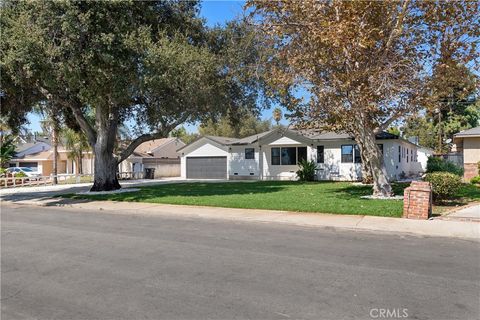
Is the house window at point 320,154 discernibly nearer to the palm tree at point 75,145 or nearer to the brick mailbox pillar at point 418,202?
the brick mailbox pillar at point 418,202

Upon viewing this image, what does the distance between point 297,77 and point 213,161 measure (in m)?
20.9

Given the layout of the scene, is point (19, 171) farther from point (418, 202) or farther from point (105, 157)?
point (418, 202)

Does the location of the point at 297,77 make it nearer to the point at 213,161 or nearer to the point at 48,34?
the point at 48,34

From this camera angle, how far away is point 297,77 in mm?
13898

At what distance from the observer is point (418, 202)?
10812 millimetres

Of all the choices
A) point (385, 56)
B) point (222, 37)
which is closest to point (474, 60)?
point (385, 56)

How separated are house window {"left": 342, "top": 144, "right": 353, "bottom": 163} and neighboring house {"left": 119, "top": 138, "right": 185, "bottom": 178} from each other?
67.1ft

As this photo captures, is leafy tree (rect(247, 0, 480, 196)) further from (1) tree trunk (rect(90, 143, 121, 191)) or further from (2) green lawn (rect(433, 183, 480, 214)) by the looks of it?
(1) tree trunk (rect(90, 143, 121, 191))

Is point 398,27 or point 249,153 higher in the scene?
point 398,27

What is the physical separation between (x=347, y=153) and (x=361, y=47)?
1513 cm

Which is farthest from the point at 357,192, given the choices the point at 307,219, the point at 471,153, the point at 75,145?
the point at 75,145

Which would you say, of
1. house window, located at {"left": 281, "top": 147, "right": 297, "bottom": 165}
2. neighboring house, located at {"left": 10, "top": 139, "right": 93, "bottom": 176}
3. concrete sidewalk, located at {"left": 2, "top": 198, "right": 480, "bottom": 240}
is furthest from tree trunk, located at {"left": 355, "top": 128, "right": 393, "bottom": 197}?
neighboring house, located at {"left": 10, "top": 139, "right": 93, "bottom": 176}

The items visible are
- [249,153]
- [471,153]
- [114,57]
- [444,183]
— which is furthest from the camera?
[249,153]

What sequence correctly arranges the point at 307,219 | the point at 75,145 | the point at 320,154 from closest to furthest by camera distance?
the point at 307,219, the point at 320,154, the point at 75,145
